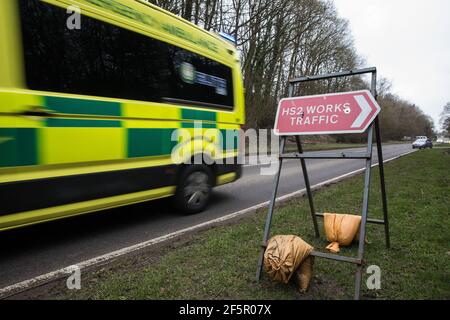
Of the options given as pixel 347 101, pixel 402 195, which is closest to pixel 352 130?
pixel 347 101

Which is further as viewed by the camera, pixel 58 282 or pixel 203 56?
pixel 203 56

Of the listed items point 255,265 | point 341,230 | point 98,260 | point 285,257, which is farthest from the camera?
point 341,230

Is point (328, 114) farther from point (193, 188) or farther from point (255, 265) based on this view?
point (193, 188)

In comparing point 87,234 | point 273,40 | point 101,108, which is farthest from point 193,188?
point 273,40

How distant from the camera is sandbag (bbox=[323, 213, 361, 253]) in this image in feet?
12.2

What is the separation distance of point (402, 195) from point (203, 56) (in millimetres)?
4641

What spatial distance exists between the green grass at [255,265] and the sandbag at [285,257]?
0.19 metres

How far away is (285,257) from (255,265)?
2.32 ft

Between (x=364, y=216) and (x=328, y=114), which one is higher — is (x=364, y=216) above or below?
below

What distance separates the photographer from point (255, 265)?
328cm

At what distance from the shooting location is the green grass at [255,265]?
2.77m

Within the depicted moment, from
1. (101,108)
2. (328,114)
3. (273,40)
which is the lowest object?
(328,114)
